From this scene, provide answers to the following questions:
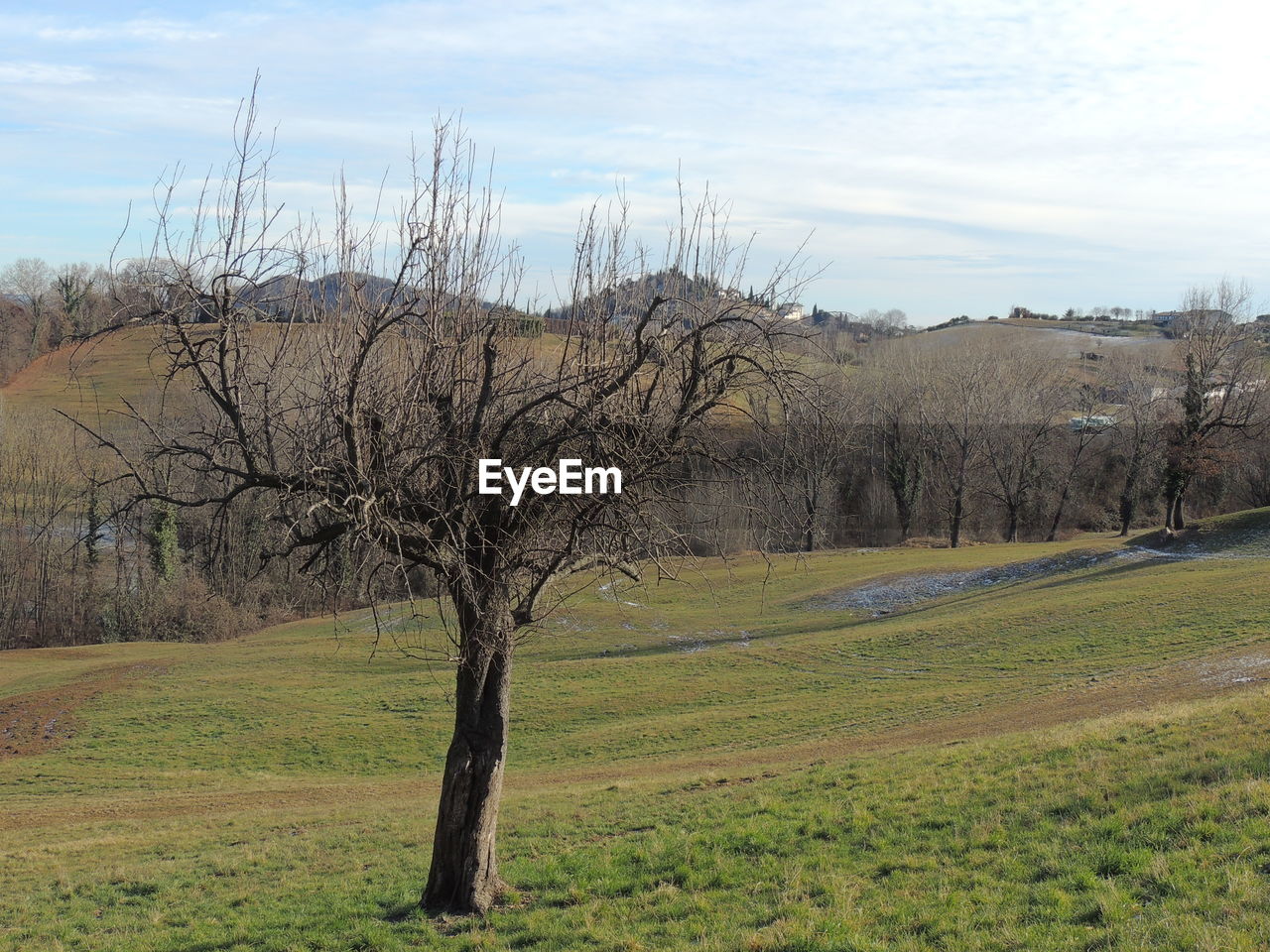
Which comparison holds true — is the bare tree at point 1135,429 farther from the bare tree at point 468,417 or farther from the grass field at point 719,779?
the bare tree at point 468,417

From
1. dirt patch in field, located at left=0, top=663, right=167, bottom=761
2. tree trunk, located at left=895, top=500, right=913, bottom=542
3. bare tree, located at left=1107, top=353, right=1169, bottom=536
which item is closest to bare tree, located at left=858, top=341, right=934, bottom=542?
tree trunk, located at left=895, top=500, right=913, bottom=542

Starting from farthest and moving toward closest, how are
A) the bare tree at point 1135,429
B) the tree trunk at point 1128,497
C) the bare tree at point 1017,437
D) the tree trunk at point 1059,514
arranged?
the tree trunk at point 1059,514 < the bare tree at point 1017,437 < the bare tree at point 1135,429 < the tree trunk at point 1128,497

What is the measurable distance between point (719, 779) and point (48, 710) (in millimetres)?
22580

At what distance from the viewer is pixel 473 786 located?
362 inches

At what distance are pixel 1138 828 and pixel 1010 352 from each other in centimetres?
8669

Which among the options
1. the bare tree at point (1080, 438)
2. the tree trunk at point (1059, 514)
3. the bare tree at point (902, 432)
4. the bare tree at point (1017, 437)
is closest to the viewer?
the bare tree at point (1017, 437)

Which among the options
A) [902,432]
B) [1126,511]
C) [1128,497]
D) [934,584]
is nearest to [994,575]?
[934,584]

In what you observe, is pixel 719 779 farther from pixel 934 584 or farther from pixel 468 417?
pixel 934 584

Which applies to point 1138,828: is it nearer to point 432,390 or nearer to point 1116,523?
point 432,390

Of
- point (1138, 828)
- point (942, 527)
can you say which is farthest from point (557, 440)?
point (942, 527)

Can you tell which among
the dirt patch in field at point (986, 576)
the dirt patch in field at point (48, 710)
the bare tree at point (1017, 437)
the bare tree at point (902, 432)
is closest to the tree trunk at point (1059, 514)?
the bare tree at point (1017, 437)

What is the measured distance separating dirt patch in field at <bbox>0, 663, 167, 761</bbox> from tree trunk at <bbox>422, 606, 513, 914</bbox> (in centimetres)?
2128

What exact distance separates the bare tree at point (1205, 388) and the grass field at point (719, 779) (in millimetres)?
3733

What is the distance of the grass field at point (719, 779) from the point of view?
7.93 metres
